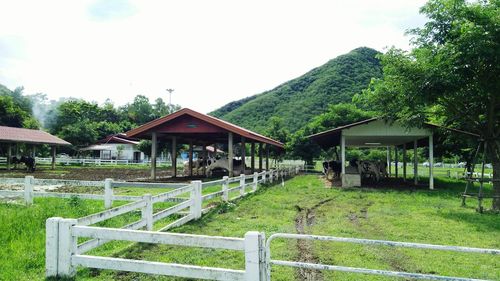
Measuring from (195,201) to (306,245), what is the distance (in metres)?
2.92

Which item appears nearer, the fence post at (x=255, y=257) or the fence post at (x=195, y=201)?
the fence post at (x=255, y=257)

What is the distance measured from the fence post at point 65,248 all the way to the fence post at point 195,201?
12.6ft

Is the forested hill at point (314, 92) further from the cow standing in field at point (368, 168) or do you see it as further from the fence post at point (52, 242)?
the fence post at point (52, 242)

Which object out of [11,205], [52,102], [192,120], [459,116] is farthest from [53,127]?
[459,116]

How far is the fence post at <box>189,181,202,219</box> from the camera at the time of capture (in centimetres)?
817

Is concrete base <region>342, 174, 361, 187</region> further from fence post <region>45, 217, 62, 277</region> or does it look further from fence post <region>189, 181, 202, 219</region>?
fence post <region>45, 217, 62, 277</region>

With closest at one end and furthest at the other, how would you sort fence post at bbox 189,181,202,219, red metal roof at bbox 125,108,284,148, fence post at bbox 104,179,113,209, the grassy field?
the grassy field, fence post at bbox 189,181,202,219, fence post at bbox 104,179,113,209, red metal roof at bbox 125,108,284,148

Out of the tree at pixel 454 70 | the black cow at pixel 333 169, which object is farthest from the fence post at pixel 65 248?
the black cow at pixel 333 169

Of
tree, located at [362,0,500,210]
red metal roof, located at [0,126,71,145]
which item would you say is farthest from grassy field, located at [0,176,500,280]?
red metal roof, located at [0,126,71,145]

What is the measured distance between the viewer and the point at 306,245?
6277 mm

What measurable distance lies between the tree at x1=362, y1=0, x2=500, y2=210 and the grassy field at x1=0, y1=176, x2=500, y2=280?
2870 millimetres

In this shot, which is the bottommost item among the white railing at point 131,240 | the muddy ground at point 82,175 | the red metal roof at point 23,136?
the muddy ground at point 82,175

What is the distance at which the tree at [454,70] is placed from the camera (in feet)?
31.2

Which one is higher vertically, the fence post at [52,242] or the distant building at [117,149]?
the distant building at [117,149]
